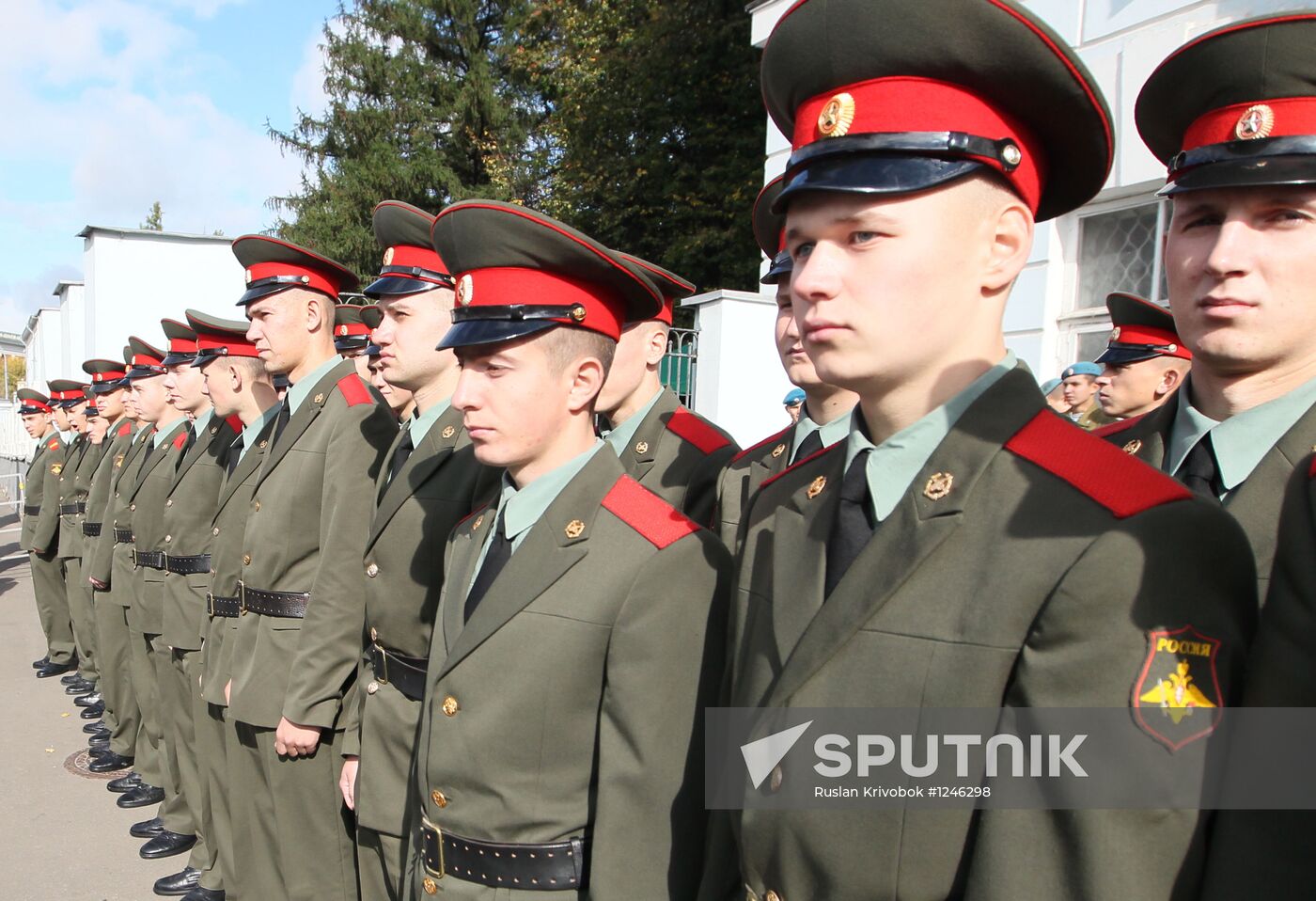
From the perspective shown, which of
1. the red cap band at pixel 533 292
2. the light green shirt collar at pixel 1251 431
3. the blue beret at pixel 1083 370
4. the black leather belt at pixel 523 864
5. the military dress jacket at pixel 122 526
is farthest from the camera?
the military dress jacket at pixel 122 526

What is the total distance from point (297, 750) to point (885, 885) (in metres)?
2.71

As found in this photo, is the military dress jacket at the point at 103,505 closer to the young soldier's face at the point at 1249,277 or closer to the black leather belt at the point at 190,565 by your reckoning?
the black leather belt at the point at 190,565

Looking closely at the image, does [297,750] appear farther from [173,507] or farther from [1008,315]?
[1008,315]

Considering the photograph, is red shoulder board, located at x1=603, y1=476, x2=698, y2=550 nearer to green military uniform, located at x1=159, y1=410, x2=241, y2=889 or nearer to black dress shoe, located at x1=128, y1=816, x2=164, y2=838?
green military uniform, located at x1=159, y1=410, x2=241, y2=889

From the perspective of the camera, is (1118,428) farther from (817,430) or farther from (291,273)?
(291,273)

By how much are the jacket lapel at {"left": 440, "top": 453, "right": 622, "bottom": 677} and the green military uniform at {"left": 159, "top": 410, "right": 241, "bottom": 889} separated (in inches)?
117

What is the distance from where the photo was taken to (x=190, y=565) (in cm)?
481

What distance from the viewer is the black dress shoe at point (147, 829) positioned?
5160 millimetres

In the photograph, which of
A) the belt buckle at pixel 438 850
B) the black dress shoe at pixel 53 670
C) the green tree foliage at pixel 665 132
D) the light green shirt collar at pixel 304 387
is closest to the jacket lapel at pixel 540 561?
the belt buckle at pixel 438 850

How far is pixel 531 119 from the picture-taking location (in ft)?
90.3

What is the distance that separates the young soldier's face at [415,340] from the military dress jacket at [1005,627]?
2.21 m

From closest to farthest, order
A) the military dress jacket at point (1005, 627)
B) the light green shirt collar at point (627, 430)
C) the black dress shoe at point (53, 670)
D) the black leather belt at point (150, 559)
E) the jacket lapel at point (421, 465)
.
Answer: the military dress jacket at point (1005, 627) → the jacket lapel at point (421, 465) → the light green shirt collar at point (627, 430) → the black leather belt at point (150, 559) → the black dress shoe at point (53, 670)

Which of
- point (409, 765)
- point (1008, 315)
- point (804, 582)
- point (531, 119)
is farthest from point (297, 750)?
point (531, 119)

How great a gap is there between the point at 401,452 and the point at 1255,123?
2697mm
